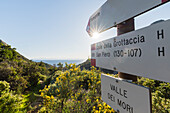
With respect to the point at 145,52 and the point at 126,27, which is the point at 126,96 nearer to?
the point at 145,52

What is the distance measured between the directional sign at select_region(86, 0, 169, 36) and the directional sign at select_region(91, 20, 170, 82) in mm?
178

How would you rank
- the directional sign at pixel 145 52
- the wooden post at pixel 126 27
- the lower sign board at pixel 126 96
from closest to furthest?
the directional sign at pixel 145 52
the lower sign board at pixel 126 96
the wooden post at pixel 126 27

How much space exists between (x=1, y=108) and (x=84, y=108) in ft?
12.6

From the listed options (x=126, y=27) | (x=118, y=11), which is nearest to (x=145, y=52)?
(x=126, y=27)

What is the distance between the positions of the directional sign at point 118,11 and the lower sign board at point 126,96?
0.66 m

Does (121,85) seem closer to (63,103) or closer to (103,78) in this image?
(103,78)

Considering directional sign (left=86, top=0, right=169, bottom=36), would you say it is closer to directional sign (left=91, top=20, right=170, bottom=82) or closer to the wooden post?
the wooden post

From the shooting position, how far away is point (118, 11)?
985 millimetres

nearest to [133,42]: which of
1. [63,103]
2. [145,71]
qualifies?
[145,71]

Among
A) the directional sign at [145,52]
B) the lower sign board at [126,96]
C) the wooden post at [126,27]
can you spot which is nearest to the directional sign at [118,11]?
the wooden post at [126,27]

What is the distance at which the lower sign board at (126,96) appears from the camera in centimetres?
68

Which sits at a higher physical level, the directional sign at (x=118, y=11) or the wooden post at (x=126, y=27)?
the directional sign at (x=118, y=11)

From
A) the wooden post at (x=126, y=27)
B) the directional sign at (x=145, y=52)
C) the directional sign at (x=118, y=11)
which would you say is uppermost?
the directional sign at (x=118, y=11)

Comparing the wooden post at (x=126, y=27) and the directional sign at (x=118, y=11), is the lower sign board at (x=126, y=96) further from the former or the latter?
the directional sign at (x=118, y=11)
